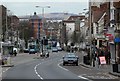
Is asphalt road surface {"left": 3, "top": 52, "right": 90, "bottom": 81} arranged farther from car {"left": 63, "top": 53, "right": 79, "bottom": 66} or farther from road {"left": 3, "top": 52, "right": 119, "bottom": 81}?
car {"left": 63, "top": 53, "right": 79, "bottom": 66}

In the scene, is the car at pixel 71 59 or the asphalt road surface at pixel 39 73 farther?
the car at pixel 71 59

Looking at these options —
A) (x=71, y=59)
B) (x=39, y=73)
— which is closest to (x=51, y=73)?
(x=39, y=73)

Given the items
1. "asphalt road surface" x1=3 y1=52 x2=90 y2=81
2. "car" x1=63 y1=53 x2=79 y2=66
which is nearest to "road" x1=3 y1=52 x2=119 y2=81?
"asphalt road surface" x1=3 y1=52 x2=90 y2=81

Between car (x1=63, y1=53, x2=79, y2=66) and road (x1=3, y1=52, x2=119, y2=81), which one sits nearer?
road (x1=3, y1=52, x2=119, y2=81)

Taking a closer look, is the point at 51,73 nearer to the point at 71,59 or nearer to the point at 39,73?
the point at 39,73

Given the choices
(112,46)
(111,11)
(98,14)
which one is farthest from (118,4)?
(98,14)

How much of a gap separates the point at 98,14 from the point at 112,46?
26.9 metres

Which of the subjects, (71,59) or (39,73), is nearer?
(39,73)

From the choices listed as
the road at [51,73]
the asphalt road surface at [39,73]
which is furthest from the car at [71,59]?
the asphalt road surface at [39,73]

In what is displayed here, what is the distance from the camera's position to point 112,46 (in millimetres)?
62688

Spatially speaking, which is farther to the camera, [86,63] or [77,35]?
[77,35]

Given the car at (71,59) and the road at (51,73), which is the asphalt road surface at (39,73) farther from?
the car at (71,59)

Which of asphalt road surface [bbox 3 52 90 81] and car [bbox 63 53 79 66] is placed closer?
asphalt road surface [bbox 3 52 90 81]

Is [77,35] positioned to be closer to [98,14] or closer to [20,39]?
[20,39]
